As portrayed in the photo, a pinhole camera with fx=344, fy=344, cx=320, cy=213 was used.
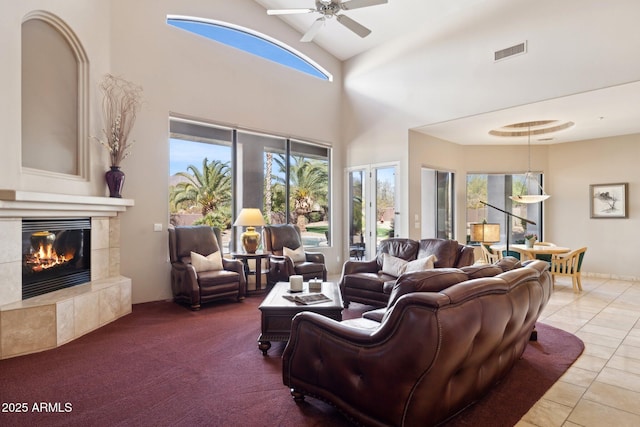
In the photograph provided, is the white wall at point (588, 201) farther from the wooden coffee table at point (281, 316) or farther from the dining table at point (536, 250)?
the wooden coffee table at point (281, 316)

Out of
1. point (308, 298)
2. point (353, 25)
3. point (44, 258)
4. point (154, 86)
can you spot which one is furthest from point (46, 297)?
point (353, 25)

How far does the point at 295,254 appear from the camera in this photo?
5.65 m

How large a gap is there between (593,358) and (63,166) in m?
5.70

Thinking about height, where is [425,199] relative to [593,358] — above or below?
above

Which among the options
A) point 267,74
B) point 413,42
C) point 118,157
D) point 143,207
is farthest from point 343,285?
point 413,42

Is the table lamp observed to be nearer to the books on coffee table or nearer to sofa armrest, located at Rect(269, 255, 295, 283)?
sofa armrest, located at Rect(269, 255, 295, 283)

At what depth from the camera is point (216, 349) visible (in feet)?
Answer: 10.4

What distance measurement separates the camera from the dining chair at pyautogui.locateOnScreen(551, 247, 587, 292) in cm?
547

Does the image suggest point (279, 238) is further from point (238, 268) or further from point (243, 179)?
point (243, 179)

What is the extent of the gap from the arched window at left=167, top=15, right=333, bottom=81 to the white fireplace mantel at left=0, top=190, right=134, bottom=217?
2998mm

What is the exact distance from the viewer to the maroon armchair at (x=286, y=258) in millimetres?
5371

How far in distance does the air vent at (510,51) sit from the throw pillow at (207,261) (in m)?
5.01

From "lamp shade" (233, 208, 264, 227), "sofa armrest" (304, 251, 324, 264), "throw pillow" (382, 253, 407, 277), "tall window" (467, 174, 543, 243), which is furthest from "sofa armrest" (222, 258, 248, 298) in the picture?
"tall window" (467, 174, 543, 243)

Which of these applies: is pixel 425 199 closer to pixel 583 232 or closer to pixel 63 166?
pixel 583 232
